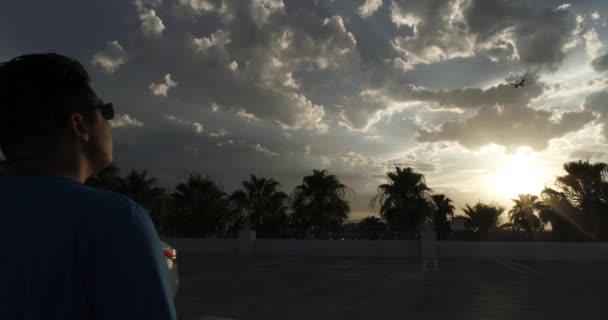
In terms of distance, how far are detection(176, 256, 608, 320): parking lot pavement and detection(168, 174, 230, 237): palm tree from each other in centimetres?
1843

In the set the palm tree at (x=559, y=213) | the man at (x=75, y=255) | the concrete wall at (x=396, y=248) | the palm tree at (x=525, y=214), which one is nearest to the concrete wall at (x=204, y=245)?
the concrete wall at (x=396, y=248)

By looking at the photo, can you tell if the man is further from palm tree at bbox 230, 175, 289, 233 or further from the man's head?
palm tree at bbox 230, 175, 289, 233

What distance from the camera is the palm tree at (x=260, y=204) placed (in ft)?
105

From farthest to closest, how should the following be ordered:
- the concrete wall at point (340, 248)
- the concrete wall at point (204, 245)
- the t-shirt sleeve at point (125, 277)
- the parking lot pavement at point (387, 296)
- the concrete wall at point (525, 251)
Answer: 1. the concrete wall at point (204, 245)
2. the concrete wall at point (340, 248)
3. the concrete wall at point (525, 251)
4. the parking lot pavement at point (387, 296)
5. the t-shirt sleeve at point (125, 277)

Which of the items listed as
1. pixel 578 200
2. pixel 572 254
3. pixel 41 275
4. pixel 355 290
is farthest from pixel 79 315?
pixel 578 200

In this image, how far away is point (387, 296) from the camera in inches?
334

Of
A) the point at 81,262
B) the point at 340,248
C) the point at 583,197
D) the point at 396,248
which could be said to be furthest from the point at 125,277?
the point at 583,197

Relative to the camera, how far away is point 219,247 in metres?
25.0

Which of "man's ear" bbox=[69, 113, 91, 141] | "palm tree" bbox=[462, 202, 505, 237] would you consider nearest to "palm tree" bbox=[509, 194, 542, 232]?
"palm tree" bbox=[462, 202, 505, 237]

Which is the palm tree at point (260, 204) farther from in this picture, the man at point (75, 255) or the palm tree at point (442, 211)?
the man at point (75, 255)

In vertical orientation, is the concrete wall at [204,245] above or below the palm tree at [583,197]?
below

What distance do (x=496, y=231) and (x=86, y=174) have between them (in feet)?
92.3

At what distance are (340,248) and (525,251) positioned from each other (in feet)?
32.5

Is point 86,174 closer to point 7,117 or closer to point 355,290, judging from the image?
point 7,117
